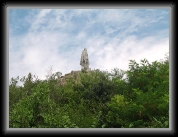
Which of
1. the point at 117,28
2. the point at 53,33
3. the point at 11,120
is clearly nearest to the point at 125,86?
the point at 117,28

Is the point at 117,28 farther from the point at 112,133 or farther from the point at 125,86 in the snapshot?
the point at 112,133

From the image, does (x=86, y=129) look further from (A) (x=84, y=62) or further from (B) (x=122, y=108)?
(A) (x=84, y=62)

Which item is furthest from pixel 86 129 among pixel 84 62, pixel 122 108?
pixel 84 62

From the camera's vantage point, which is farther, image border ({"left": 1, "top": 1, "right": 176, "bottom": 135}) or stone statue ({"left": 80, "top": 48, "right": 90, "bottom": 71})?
stone statue ({"left": 80, "top": 48, "right": 90, "bottom": 71})

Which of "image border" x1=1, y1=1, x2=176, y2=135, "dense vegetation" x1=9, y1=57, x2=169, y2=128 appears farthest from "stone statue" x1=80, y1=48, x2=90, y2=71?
"image border" x1=1, y1=1, x2=176, y2=135

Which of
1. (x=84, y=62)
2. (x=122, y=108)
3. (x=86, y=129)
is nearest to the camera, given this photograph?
(x=86, y=129)

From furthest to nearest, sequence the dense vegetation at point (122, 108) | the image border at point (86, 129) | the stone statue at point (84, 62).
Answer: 1. the stone statue at point (84, 62)
2. the dense vegetation at point (122, 108)
3. the image border at point (86, 129)

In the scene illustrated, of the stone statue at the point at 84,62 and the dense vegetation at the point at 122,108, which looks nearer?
the dense vegetation at the point at 122,108

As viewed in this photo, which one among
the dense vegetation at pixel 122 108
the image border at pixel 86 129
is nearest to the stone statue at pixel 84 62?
the dense vegetation at pixel 122 108

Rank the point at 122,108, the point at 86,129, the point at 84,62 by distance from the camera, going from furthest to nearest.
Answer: the point at 84,62 < the point at 122,108 < the point at 86,129

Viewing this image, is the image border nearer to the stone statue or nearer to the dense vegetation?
the dense vegetation

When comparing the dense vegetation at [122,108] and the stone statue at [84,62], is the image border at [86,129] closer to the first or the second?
the dense vegetation at [122,108]

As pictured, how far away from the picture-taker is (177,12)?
3619 millimetres

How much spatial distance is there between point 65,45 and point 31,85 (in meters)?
2.63
